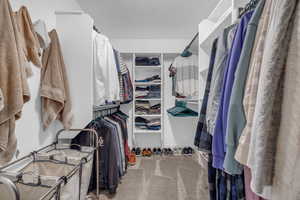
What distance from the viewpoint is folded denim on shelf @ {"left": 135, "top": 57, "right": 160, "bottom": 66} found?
3.54 meters

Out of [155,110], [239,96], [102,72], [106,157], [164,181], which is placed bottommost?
[164,181]

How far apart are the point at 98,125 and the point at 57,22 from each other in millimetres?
1111

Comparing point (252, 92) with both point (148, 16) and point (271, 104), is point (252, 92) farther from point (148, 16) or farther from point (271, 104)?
point (148, 16)

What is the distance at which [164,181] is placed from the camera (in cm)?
245

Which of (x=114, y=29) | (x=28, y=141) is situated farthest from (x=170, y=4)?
(x=28, y=141)

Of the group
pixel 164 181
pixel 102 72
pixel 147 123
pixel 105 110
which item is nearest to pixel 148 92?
pixel 147 123

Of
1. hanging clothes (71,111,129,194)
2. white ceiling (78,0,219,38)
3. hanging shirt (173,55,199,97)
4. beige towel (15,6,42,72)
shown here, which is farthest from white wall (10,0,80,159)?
hanging shirt (173,55,199,97)

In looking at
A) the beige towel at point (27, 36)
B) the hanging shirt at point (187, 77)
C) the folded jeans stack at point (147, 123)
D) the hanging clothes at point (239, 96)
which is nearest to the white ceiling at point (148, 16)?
the hanging shirt at point (187, 77)

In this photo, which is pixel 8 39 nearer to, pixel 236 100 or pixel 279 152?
pixel 236 100

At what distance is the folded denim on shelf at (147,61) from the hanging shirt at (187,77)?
1.80 ft

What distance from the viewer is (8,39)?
941 millimetres

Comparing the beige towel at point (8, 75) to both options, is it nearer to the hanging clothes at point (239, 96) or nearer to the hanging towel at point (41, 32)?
the hanging towel at point (41, 32)

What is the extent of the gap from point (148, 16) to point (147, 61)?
107 centimetres

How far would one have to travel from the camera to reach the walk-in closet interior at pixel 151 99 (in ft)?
1.69
